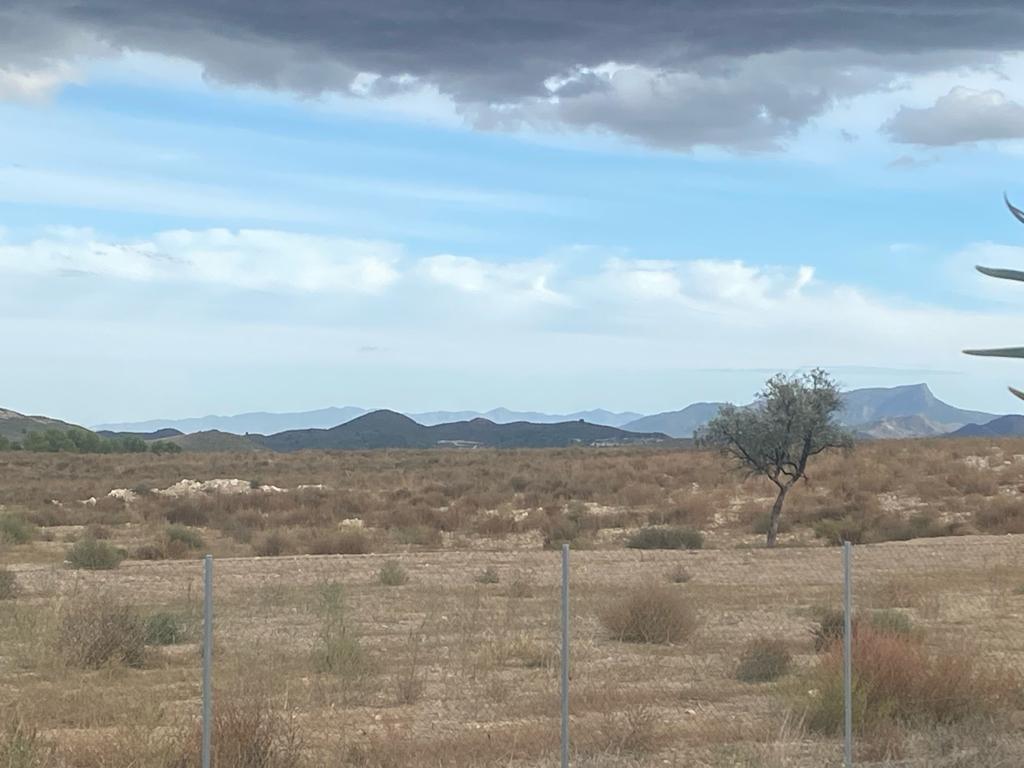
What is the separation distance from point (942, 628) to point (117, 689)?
1237 centimetres

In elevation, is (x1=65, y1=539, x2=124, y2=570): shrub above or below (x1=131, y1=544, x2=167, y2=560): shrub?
above

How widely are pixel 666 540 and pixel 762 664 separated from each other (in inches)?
754

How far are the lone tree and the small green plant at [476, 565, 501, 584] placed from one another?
35.4ft

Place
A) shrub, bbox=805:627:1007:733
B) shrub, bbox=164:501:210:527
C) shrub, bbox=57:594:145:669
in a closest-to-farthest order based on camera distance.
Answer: shrub, bbox=805:627:1007:733
shrub, bbox=57:594:145:669
shrub, bbox=164:501:210:527

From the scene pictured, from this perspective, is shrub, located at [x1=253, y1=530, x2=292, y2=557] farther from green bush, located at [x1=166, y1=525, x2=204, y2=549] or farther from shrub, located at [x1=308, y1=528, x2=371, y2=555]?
green bush, located at [x1=166, y1=525, x2=204, y2=549]

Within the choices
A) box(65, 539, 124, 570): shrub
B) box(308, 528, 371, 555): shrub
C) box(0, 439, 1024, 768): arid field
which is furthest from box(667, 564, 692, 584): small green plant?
box(65, 539, 124, 570): shrub

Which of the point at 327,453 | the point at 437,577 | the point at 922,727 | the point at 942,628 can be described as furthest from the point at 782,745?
the point at 327,453

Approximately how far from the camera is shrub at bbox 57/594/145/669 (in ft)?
55.0

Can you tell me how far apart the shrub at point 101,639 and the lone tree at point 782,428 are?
71.7 feet

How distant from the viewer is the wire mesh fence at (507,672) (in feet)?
41.2

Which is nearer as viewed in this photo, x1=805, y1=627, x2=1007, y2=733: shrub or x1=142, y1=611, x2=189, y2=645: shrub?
x1=805, y1=627, x2=1007, y2=733: shrub

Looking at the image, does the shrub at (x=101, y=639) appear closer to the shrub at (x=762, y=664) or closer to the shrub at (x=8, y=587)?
the shrub at (x=8, y=587)

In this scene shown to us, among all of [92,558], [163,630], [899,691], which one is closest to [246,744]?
[899,691]

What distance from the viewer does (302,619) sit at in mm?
20766
